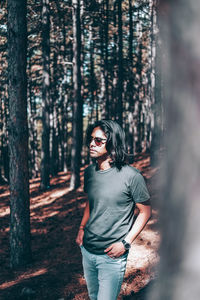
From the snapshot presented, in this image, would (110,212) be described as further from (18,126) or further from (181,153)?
(18,126)

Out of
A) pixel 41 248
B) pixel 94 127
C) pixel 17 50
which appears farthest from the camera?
pixel 41 248

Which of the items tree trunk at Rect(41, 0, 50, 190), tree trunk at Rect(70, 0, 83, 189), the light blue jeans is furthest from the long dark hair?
tree trunk at Rect(41, 0, 50, 190)

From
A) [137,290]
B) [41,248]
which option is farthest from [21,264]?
[137,290]

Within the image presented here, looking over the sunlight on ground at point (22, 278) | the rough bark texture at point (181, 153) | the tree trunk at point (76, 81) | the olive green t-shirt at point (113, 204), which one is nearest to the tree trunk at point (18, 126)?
the sunlight on ground at point (22, 278)

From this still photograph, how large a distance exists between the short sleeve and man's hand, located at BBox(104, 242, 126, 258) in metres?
0.48

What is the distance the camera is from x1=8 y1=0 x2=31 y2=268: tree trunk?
5984 millimetres

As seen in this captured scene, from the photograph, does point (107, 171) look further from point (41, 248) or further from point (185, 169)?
point (41, 248)

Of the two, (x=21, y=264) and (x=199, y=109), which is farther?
(x=21, y=264)

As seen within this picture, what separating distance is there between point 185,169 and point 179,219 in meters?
0.16

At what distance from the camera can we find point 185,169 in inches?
31.5

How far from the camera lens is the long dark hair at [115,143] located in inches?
116


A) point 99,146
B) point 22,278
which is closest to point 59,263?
point 22,278

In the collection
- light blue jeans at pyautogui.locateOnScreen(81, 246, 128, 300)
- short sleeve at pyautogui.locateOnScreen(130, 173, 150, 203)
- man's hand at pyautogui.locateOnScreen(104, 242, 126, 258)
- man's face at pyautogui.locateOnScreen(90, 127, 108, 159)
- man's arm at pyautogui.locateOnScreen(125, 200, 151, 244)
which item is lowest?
light blue jeans at pyautogui.locateOnScreen(81, 246, 128, 300)

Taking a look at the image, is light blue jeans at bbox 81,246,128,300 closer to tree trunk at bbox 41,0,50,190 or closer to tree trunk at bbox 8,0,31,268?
tree trunk at bbox 8,0,31,268
